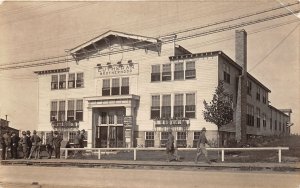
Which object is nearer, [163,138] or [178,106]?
[178,106]

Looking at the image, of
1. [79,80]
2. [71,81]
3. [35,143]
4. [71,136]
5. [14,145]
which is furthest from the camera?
[71,81]

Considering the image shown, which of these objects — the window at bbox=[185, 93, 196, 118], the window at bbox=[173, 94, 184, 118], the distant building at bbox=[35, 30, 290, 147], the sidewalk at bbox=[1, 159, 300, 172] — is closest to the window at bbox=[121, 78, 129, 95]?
the distant building at bbox=[35, 30, 290, 147]

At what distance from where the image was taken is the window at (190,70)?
26484 mm

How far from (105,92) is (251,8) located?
55.3 ft

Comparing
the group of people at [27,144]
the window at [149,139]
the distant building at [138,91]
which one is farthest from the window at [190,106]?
the group of people at [27,144]

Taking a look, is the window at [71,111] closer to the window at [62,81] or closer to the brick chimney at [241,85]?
the window at [62,81]

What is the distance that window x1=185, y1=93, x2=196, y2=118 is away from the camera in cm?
2623

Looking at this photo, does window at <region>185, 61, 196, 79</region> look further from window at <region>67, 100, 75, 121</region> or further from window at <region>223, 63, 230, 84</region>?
window at <region>67, 100, 75, 121</region>

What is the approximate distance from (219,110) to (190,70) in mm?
4212

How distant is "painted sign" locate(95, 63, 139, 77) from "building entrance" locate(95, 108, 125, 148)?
7.76 ft

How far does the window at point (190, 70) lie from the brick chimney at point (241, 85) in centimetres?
393

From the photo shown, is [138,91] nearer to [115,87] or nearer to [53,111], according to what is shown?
[115,87]

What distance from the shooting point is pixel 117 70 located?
94.8 feet

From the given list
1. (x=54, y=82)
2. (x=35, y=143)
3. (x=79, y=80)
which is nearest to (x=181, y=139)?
(x=79, y=80)
